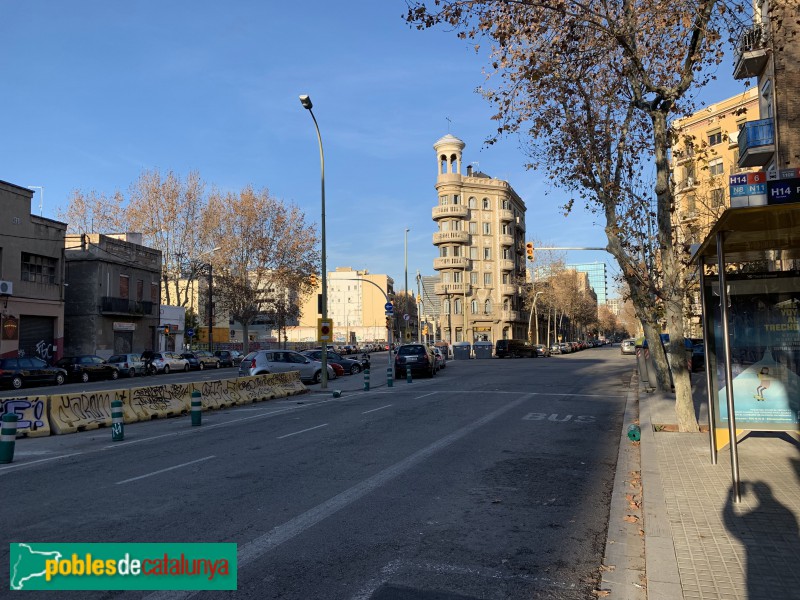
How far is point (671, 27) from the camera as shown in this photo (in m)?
10.4

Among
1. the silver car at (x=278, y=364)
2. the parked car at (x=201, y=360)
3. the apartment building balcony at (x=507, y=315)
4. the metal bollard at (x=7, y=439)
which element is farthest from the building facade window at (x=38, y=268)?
the apartment building balcony at (x=507, y=315)

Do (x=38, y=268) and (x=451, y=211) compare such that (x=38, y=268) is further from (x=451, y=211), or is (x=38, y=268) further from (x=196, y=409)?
(x=451, y=211)

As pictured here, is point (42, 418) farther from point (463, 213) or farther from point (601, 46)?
point (463, 213)

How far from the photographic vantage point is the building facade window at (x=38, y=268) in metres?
36.5

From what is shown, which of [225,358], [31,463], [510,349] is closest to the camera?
[31,463]

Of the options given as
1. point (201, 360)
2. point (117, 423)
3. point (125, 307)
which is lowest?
point (117, 423)

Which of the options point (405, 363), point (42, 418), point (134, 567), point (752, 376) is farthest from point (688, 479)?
point (405, 363)

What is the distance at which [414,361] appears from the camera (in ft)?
98.0

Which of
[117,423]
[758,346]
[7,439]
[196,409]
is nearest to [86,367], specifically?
[196,409]

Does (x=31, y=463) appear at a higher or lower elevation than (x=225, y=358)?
lower

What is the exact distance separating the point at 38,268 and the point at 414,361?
25401mm

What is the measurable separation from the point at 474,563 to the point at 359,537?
1.16 metres

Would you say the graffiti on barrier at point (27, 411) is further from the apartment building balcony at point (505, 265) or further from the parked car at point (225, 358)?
the apartment building balcony at point (505, 265)

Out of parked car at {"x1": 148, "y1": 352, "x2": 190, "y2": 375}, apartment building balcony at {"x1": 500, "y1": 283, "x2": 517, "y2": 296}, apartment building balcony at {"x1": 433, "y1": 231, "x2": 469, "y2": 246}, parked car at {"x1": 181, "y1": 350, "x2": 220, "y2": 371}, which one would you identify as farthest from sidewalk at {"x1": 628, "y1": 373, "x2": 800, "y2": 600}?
apartment building balcony at {"x1": 500, "y1": 283, "x2": 517, "y2": 296}
